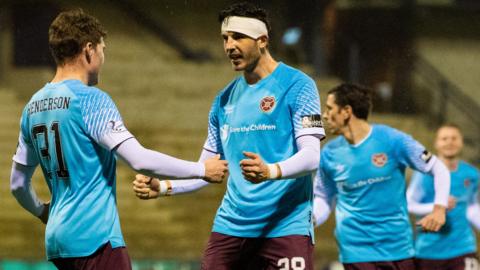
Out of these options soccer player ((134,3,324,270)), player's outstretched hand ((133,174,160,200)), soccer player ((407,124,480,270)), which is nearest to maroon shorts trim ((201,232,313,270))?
soccer player ((134,3,324,270))

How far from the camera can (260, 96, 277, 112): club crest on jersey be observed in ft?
17.0

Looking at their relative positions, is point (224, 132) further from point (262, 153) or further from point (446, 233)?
point (446, 233)

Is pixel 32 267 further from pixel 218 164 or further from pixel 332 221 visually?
pixel 218 164

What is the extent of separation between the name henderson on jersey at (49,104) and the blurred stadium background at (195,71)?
5.35m

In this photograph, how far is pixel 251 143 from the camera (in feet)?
17.1

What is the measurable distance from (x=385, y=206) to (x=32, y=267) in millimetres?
4383

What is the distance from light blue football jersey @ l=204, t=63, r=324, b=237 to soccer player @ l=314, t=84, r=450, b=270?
1230 millimetres

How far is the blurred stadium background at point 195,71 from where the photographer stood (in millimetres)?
11828

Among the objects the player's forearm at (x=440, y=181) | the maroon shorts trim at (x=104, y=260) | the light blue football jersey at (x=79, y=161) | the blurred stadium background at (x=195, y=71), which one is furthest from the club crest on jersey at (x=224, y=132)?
the blurred stadium background at (x=195, y=71)

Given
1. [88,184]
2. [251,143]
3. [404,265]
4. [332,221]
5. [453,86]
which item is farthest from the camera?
[453,86]

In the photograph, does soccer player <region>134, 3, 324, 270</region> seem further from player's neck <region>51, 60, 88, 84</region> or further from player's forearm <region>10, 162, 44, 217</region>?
player's neck <region>51, 60, 88, 84</region>

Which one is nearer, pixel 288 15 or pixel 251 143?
pixel 251 143

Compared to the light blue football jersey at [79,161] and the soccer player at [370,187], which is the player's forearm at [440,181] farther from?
the light blue football jersey at [79,161]

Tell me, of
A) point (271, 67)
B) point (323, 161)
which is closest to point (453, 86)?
point (323, 161)
